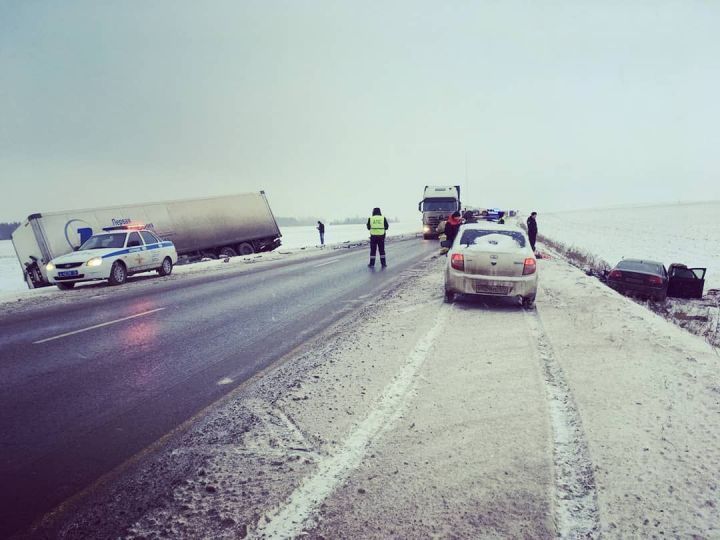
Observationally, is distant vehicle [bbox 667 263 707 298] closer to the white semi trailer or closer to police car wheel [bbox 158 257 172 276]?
police car wheel [bbox 158 257 172 276]

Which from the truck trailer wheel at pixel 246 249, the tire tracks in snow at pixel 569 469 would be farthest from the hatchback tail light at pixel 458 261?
the truck trailer wheel at pixel 246 249

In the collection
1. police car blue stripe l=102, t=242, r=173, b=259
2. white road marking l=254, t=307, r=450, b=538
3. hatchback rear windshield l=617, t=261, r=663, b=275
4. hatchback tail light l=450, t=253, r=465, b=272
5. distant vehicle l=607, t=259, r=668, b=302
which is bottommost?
distant vehicle l=607, t=259, r=668, b=302

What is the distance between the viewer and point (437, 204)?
31234 millimetres

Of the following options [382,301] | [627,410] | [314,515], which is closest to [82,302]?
[382,301]

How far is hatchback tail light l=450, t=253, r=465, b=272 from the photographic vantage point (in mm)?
8844

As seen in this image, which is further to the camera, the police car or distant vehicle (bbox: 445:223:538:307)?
the police car

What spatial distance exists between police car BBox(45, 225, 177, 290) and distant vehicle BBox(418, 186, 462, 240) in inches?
743

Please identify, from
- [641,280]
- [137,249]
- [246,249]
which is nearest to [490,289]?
[641,280]

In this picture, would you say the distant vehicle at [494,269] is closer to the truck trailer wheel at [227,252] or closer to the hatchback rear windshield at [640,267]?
the hatchback rear windshield at [640,267]

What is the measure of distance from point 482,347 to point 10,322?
30.3ft

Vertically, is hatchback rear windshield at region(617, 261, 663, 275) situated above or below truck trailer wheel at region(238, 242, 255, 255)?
below

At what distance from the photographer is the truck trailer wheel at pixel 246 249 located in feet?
88.1

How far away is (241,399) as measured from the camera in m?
4.52

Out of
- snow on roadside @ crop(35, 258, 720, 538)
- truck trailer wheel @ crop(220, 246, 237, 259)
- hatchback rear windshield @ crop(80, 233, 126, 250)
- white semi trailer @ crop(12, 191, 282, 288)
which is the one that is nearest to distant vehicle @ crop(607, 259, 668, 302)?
snow on roadside @ crop(35, 258, 720, 538)
